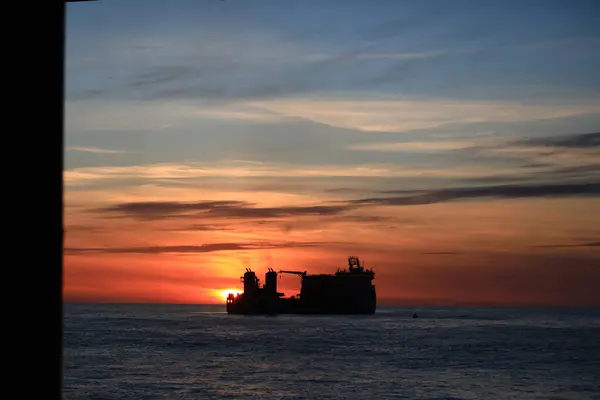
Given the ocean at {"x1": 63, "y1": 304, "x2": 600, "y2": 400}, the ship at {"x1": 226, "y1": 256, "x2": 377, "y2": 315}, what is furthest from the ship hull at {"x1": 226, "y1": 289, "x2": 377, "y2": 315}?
the ocean at {"x1": 63, "y1": 304, "x2": 600, "y2": 400}

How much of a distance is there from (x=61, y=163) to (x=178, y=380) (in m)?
34.7

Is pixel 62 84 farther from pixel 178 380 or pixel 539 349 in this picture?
pixel 539 349

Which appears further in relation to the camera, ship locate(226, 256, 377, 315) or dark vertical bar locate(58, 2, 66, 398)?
ship locate(226, 256, 377, 315)

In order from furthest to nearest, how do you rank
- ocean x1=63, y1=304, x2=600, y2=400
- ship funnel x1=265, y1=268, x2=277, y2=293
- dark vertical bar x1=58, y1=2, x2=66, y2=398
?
ship funnel x1=265, y1=268, x2=277, y2=293 → ocean x1=63, y1=304, x2=600, y2=400 → dark vertical bar x1=58, y1=2, x2=66, y2=398

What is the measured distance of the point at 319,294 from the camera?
369ft

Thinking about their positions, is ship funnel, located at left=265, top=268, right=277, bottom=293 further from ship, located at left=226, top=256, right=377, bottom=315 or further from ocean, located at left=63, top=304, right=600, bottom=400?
ocean, located at left=63, top=304, right=600, bottom=400

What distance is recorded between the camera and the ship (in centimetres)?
11106

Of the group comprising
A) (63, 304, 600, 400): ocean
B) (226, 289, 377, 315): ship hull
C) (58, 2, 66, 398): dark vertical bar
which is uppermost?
(58, 2, 66, 398): dark vertical bar
